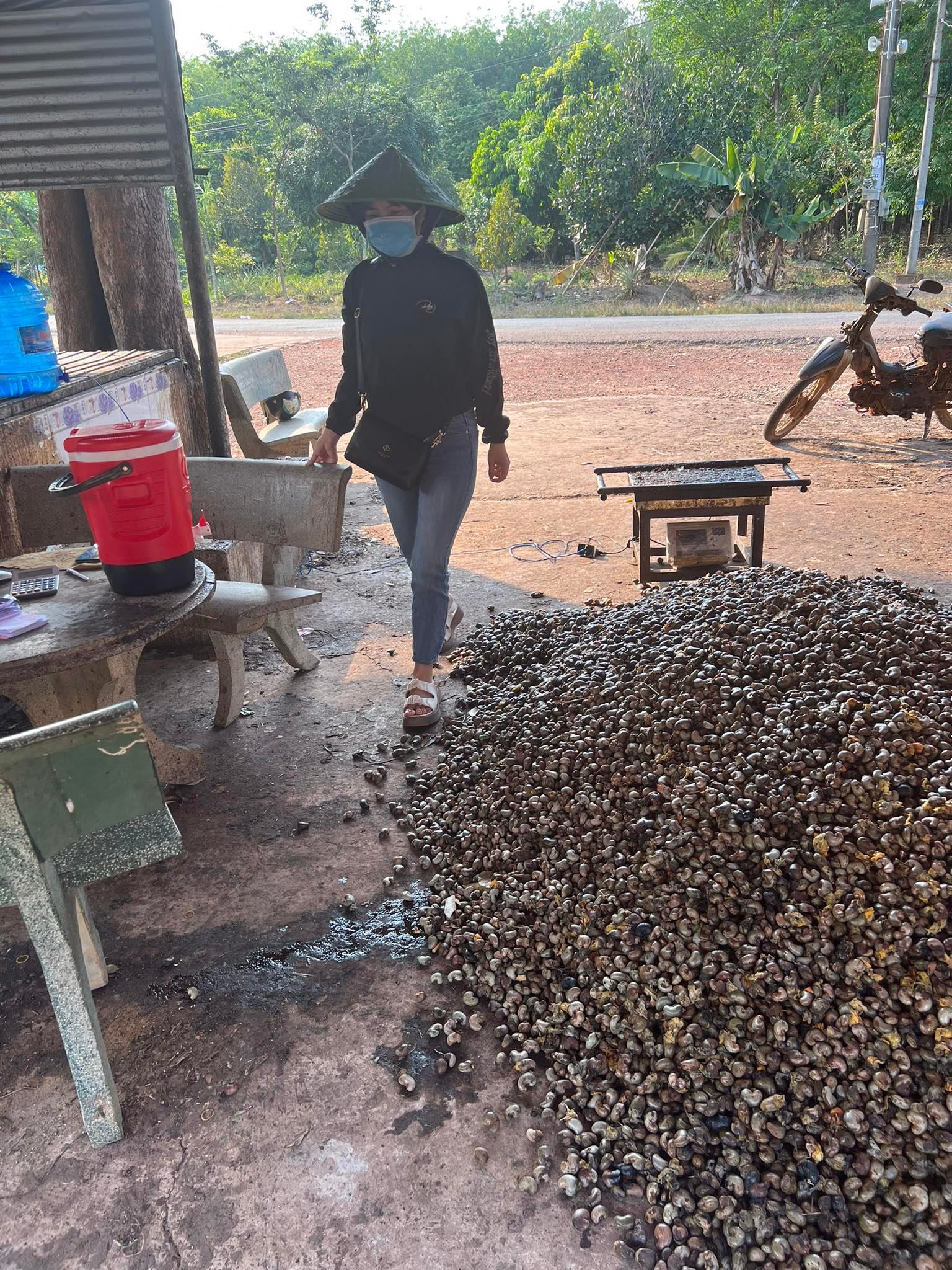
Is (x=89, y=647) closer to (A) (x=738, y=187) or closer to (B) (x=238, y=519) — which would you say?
(B) (x=238, y=519)

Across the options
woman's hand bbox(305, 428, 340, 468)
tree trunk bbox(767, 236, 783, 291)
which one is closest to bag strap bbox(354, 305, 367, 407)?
woman's hand bbox(305, 428, 340, 468)

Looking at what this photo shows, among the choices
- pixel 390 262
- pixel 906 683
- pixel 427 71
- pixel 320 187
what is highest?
pixel 427 71

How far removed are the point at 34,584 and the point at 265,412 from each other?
455cm

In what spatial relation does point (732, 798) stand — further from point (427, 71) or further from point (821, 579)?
point (427, 71)

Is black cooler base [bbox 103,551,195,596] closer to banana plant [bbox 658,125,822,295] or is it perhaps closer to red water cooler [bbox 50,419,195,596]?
red water cooler [bbox 50,419,195,596]

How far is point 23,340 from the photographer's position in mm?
3850

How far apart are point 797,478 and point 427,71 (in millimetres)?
47014

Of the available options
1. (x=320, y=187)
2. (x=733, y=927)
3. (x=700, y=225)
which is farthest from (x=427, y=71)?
(x=733, y=927)

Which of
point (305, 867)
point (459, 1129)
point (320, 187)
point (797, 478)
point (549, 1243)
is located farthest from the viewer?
point (320, 187)

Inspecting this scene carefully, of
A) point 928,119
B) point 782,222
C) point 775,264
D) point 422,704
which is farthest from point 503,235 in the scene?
point 422,704

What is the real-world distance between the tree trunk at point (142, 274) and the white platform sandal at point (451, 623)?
1870 mm

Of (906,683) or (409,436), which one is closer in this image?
(906,683)

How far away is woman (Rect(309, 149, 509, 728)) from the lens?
3438mm

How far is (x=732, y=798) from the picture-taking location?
2.62 m
